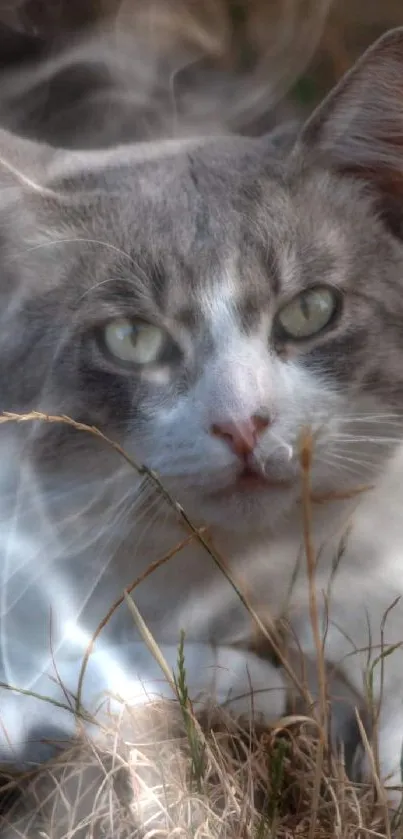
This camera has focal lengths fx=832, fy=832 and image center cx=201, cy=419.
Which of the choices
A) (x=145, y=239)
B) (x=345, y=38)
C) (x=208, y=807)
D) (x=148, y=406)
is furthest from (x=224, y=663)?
(x=345, y=38)

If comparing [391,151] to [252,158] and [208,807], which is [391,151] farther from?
[208,807]

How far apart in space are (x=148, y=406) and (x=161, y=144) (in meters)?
0.32

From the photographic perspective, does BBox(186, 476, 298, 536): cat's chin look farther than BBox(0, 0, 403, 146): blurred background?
No

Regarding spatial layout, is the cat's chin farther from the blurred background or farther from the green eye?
the blurred background

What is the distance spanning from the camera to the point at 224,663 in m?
0.79

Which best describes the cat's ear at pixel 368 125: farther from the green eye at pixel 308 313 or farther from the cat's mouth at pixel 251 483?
the cat's mouth at pixel 251 483

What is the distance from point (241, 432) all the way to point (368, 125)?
0.35 m

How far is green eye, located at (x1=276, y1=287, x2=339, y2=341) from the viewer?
0.79 meters

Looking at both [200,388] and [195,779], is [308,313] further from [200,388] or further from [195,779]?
[195,779]

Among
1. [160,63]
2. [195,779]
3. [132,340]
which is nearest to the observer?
[195,779]

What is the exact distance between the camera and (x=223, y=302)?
76cm

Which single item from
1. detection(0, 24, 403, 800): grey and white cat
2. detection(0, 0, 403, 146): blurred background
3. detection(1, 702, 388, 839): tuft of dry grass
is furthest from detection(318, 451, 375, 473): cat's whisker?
detection(0, 0, 403, 146): blurred background

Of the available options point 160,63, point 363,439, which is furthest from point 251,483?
point 160,63

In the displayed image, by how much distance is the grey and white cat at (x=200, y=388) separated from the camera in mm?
763
